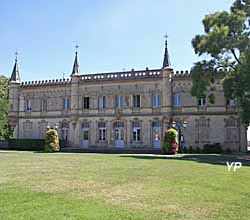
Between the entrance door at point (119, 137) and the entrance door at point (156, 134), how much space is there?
141 inches

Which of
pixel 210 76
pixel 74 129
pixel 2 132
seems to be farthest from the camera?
pixel 2 132

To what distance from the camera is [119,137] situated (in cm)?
4134

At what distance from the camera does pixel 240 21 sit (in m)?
27.1

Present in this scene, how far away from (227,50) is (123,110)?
16.1 meters

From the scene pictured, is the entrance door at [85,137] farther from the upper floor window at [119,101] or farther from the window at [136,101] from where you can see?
the window at [136,101]

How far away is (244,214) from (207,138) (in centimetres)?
3083

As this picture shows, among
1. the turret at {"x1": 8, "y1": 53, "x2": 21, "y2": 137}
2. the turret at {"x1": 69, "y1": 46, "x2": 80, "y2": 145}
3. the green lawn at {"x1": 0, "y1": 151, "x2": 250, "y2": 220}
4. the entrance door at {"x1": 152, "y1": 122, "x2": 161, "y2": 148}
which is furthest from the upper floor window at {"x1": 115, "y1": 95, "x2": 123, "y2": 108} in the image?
the green lawn at {"x1": 0, "y1": 151, "x2": 250, "y2": 220}

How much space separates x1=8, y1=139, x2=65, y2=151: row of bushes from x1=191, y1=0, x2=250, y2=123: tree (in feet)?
64.5

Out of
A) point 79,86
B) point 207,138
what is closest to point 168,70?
point 207,138

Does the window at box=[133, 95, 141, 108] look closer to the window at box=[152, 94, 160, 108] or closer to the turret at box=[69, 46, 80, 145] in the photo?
the window at box=[152, 94, 160, 108]

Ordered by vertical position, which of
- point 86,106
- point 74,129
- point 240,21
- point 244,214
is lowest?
point 244,214

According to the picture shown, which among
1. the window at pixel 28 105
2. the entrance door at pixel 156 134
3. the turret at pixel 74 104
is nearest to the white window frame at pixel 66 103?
the turret at pixel 74 104

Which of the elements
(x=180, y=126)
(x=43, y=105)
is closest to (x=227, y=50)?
(x=180, y=126)

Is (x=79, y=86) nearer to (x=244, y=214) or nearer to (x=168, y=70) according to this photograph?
(x=168, y=70)
